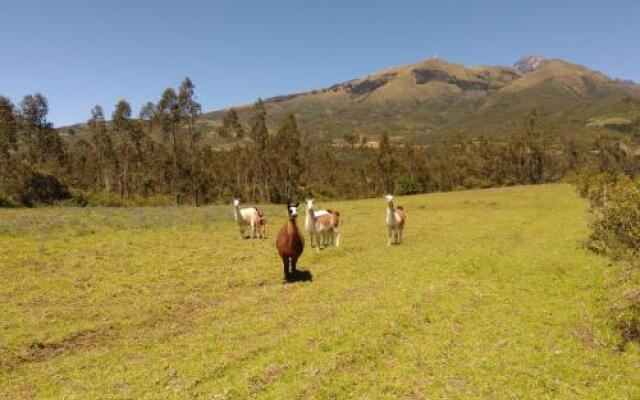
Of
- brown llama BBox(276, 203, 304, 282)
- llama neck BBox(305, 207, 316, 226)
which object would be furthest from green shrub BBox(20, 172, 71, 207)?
brown llama BBox(276, 203, 304, 282)

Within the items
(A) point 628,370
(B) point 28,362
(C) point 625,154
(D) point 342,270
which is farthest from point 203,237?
(C) point 625,154

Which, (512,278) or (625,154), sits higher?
(625,154)

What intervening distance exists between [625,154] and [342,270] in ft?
371

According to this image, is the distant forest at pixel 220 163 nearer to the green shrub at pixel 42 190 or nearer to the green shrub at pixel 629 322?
the green shrub at pixel 42 190

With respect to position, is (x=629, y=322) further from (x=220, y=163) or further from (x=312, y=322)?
(x=220, y=163)

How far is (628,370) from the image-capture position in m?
10.6

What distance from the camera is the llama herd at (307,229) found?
18.4 m

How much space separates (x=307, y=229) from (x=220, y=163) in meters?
92.8

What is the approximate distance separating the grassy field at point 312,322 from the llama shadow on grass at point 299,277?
49cm

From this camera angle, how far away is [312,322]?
1317 centimetres

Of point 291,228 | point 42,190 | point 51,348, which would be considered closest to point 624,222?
point 291,228

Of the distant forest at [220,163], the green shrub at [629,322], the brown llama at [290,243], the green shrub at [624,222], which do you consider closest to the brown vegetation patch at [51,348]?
the brown llama at [290,243]

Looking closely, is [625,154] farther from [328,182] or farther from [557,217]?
[557,217]

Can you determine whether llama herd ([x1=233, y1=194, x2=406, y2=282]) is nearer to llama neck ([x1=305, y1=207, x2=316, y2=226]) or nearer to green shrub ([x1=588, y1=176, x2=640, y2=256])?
llama neck ([x1=305, y1=207, x2=316, y2=226])
